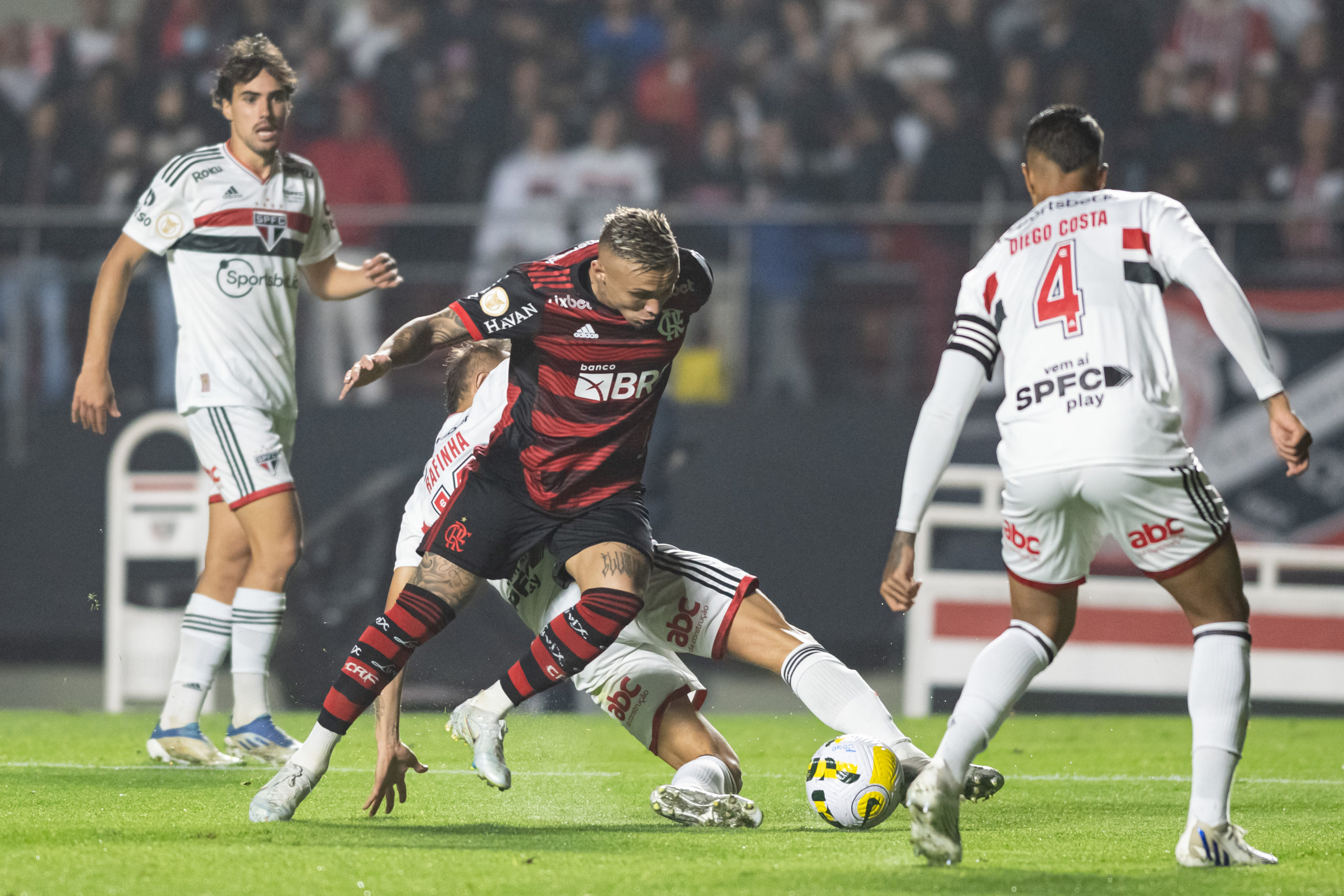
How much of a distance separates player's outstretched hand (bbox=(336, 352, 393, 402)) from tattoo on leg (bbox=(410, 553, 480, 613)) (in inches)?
20.5

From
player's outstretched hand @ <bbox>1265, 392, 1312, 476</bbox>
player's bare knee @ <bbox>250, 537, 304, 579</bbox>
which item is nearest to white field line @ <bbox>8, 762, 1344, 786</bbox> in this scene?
player's bare knee @ <bbox>250, 537, 304, 579</bbox>

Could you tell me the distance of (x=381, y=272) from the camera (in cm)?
575

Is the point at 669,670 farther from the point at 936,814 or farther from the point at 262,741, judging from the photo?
the point at 262,741

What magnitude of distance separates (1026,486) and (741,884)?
1120 millimetres

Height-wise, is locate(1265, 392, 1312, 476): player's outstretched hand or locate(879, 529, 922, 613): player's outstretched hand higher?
locate(1265, 392, 1312, 476): player's outstretched hand

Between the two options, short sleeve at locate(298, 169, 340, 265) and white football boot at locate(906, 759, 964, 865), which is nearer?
white football boot at locate(906, 759, 964, 865)

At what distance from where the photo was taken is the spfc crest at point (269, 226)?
19.3 feet

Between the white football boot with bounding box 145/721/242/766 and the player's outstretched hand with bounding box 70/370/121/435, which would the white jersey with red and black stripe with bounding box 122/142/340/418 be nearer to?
the player's outstretched hand with bounding box 70/370/121/435

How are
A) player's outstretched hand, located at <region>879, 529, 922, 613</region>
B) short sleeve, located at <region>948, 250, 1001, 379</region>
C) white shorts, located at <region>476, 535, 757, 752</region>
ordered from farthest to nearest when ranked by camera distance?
1. white shorts, located at <region>476, 535, 757, 752</region>
2. short sleeve, located at <region>948, 250, 1001, 379</region>
3. player's outstretched hand, located at <region>879, 529, 922, 613</region>

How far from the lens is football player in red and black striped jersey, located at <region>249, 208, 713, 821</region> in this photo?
4270 millimetres

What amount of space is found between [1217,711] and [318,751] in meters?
2.17

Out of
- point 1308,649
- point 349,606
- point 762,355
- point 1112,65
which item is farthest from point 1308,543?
point 349,606

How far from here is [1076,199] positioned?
394 centimetres

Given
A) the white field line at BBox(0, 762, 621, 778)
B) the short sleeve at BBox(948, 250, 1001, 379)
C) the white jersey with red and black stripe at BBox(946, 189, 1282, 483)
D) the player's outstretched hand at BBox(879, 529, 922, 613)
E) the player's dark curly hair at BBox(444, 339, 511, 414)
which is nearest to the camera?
the white jersey with red and black stripe at BBox(946, 189, 1282, 483)
